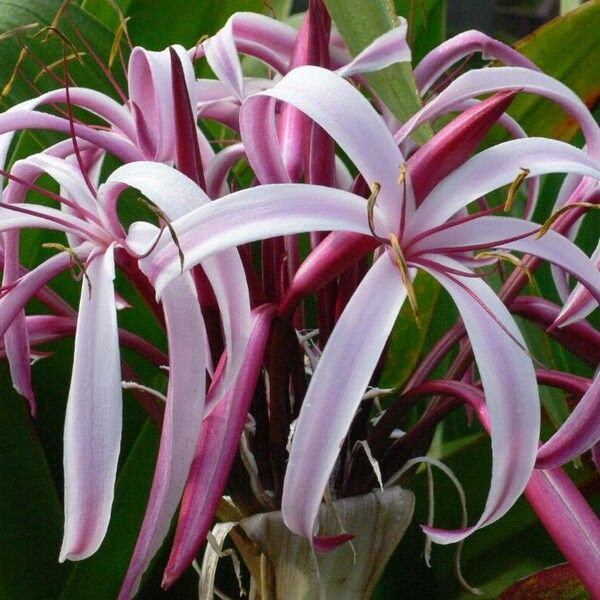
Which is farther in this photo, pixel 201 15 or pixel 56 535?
pixel 201 15

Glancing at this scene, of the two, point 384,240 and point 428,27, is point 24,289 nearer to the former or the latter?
point 384,240

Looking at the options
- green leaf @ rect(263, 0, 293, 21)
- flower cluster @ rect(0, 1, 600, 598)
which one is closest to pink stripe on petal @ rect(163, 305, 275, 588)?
flower cluster @ rect(0, 1, 600, 598)

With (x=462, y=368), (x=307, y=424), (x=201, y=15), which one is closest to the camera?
(x=307, y=424)

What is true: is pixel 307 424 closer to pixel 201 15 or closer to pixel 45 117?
pixel 45 117

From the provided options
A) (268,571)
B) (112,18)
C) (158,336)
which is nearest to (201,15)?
(112,18)

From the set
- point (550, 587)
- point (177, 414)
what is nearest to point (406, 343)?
point (550, 587)
